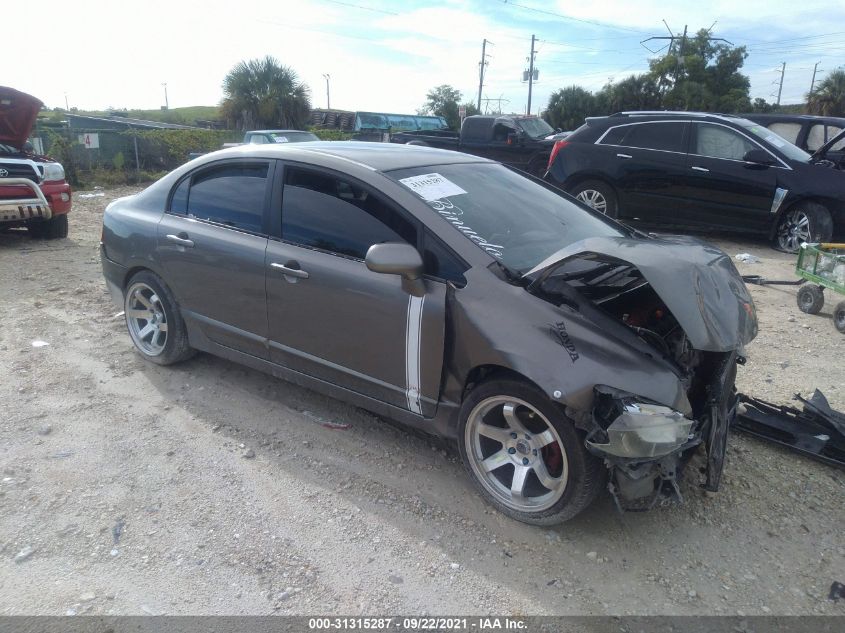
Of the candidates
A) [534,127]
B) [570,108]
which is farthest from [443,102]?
[534,127]

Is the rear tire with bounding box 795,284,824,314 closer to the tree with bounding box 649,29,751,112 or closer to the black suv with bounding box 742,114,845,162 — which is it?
the black suv with bounding box 742,114,845,162

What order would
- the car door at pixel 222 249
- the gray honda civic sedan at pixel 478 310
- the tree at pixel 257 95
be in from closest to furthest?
the gray honda civic sedan at pixel 478 310 → the car door at pixel 222 249 → the tree at pixel 257 95

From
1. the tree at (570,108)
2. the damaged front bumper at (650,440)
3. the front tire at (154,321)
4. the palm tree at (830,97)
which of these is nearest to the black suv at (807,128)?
the damaged front bumper at (650,440)

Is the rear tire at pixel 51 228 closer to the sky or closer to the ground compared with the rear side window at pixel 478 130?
closer to the ground

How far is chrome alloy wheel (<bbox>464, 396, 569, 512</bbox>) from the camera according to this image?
2.86 m

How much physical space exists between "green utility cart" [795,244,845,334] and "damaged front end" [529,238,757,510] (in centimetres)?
308

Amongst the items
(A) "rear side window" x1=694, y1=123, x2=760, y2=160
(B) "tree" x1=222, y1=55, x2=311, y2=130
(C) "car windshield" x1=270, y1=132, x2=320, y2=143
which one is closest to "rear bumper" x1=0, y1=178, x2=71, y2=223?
(C) "car windshield" x1=270, y1=132, x2=320, y2=143

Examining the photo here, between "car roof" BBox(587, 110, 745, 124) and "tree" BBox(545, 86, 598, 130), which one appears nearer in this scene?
"car roof" BBox(587, 110, 745, 124)

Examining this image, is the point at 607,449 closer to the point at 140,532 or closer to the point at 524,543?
the point at 524,543

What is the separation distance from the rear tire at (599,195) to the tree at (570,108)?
1413 inches

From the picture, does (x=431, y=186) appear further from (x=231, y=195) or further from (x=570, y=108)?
(x=570, y=108)

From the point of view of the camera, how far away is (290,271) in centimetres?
356

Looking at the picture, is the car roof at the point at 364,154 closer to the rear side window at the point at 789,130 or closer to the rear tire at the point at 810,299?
the rear tire at the point at 810,299

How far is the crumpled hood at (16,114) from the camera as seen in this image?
28.7 ft
